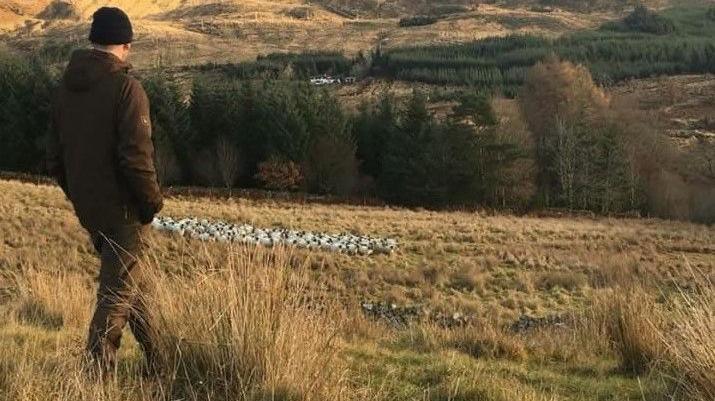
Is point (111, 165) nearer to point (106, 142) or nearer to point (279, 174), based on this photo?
point (106, 142)

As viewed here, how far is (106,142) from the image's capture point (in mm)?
4379

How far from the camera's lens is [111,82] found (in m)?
4.33

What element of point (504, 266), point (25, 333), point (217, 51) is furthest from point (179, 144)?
point (217, 51)

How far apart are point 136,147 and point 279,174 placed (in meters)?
45.5

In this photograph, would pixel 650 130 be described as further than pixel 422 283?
Yes

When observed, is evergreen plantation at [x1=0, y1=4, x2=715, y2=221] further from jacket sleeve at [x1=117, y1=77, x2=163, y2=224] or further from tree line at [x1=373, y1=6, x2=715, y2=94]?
tree line at [x1=373, y1=6, x2=715, y2=94]

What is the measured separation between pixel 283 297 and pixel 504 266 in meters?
19.6

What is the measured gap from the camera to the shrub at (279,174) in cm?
4956

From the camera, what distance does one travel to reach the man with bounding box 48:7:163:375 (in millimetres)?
4336

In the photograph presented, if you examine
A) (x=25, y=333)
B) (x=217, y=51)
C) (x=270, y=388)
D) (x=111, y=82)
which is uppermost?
(x=111, y=82)

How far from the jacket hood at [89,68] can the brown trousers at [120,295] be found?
904 mm

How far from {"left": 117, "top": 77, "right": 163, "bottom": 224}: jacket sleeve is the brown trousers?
0.88 ft

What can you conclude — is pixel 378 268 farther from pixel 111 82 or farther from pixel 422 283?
pixel 111 82

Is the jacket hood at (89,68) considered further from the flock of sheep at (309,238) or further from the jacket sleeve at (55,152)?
the flock of sheep at (309,238)
